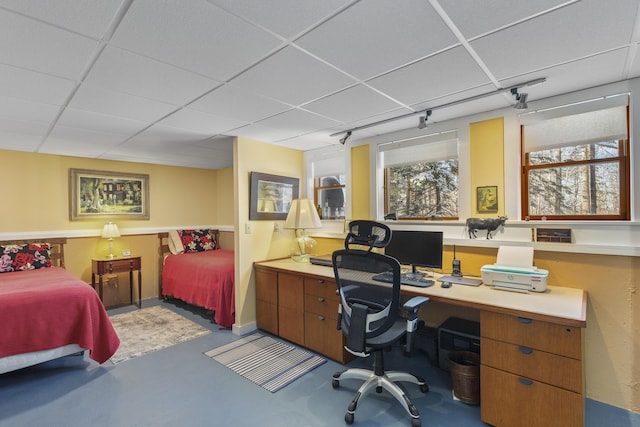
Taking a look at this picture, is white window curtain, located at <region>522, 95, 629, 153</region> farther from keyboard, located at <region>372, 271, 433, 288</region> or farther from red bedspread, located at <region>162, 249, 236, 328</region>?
red bedspread, located at <region>162, 249, 236, 328</region>

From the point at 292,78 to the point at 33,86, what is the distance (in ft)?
5.97

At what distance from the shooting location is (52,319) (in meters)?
2.77

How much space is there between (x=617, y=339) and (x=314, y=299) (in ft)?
7.76

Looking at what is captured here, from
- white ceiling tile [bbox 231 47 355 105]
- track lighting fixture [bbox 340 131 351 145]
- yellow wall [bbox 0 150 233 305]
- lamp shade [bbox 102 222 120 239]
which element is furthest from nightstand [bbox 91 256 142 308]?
white ceiling tile [bbox 231 47 355 105]

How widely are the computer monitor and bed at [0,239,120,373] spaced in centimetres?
284

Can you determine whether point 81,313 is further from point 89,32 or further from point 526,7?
point 526,7

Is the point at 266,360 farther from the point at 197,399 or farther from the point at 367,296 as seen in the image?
the point at 367,296

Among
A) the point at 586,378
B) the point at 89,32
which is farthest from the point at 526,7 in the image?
the point at 586,378

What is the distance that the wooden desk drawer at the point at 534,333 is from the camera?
176cm

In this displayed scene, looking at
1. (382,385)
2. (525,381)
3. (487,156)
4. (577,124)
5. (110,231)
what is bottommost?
(382,385)

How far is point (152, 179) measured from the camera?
541 centimetres

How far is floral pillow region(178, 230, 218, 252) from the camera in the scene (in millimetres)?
5461

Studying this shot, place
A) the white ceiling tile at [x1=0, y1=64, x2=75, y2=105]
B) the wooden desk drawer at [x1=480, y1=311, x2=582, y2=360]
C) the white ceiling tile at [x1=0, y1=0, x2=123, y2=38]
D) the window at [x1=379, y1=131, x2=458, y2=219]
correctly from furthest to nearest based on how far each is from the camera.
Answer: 1. the window at [x1=379, y1=131, x2=458, y2=219]
2. the white ceiling tile at [x1=0, y1=64, x2=75, y2=105]
3. the wooden desk drawer at [x1=480, y1=311, x2=582, y2=360]
4. the white ceiling tile at [x1=0, y1=0, x2=123, y2=38]

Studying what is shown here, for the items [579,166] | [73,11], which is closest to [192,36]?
[73,11]
